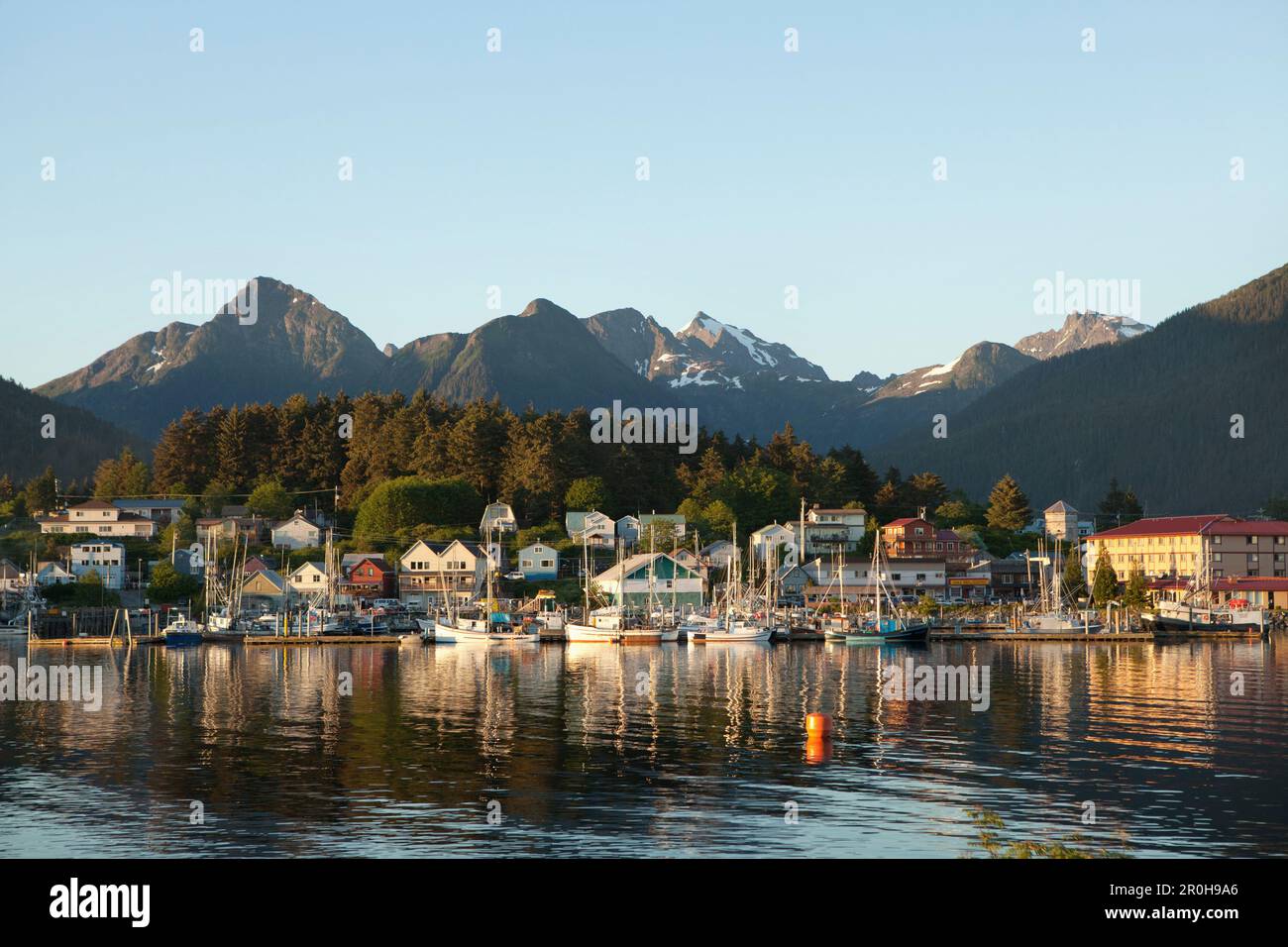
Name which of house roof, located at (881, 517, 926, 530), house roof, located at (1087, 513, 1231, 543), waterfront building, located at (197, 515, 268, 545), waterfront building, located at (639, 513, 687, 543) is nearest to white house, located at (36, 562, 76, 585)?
waterfront building, located at (197, 515, 268, 545)

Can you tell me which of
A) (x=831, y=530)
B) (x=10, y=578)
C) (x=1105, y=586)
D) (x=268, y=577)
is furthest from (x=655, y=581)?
(x=10, y=578)

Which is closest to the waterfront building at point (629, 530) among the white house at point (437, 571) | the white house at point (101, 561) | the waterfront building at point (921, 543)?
the white house at point (437, 571)

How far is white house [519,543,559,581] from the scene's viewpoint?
14088 centimetres

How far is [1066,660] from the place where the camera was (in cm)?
8731

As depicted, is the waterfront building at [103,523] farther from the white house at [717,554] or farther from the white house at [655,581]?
the white house at [717,554]

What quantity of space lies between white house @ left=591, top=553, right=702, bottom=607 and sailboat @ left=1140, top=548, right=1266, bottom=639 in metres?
42.9

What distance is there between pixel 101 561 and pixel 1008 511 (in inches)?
4359

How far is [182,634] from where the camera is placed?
11138cm

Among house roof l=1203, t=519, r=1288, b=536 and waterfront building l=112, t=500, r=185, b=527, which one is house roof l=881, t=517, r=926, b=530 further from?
waterfront building l=112, t=500, r=185, b=527

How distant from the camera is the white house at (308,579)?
136 m

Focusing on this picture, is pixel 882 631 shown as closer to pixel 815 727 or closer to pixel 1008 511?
pixel 815 727
